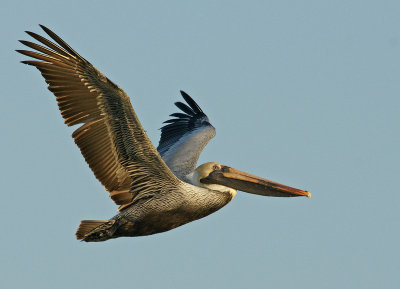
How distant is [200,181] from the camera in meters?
14.6

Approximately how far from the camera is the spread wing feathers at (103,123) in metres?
13.3

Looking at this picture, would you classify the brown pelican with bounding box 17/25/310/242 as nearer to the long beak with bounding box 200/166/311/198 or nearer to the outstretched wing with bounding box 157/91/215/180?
the long beak with bounding box 200/166/311/198

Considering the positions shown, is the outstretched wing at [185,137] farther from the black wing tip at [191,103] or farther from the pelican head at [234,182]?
the pelican head at [234,182]

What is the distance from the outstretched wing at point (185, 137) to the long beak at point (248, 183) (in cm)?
69

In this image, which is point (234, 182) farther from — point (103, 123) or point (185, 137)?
point (185, 137)

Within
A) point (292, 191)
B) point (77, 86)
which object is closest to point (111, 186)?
point (77, 86)

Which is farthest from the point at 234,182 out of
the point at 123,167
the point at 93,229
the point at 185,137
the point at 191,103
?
the point at 191,103

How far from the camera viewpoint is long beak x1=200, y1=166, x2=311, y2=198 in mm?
14484

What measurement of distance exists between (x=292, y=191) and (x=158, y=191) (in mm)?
2198

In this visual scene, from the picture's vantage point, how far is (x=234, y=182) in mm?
14594

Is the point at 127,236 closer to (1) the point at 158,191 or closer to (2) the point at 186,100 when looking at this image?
(1) the point at 158,191

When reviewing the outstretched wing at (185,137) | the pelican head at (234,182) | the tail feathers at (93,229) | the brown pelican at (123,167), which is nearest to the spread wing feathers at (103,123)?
the brown pelican at (123,167)

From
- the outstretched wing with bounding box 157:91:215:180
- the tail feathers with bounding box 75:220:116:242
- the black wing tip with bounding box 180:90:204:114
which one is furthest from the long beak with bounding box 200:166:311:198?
the black wing tip with bounding box 180:90:204:114

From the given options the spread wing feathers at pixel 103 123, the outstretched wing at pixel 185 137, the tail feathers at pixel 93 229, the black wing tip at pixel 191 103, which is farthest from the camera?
the black wing tip at pixel 191 103
